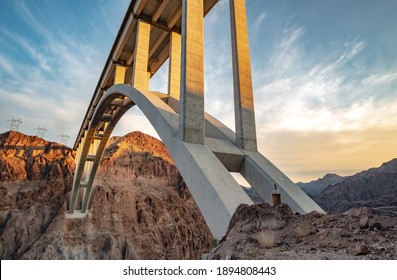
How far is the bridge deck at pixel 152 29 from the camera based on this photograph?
508 inches

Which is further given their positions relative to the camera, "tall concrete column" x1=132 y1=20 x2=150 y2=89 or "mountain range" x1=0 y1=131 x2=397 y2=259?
"mountain range" x1=0 y1=131 x2=397 y2=259

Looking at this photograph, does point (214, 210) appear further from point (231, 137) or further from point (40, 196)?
point (40, 196)

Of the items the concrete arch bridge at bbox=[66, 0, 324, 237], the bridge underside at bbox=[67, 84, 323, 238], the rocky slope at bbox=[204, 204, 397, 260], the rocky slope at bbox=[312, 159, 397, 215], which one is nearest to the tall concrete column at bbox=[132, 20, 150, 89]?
the concrete arch bridge at bbox=[66, 0, 324, 237]

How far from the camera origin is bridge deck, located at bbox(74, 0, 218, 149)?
42.4ft

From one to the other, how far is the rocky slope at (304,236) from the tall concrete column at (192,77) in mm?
3462

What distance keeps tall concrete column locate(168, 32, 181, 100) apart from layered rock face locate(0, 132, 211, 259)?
3368cm

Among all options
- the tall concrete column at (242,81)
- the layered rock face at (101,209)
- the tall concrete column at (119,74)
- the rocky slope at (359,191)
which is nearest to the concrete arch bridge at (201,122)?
the tall concrete column at (242,81)

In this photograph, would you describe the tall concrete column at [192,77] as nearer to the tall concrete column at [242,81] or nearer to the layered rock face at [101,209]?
the tall concrete column at [242,81]

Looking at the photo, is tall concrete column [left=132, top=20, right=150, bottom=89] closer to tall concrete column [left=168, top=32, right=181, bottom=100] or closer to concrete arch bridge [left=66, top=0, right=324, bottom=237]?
concrete arch bridge [left=66, top=0, right=324, bottom=237]

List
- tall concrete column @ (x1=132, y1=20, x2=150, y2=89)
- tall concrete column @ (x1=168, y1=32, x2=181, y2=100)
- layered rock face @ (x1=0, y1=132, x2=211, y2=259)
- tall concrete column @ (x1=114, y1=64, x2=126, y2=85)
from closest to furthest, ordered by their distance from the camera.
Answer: tall concrete column @ (x1=132, y1=20, x2=150, y2=89), tall concrete column @ (x1=168, y1=32, x2=181, y2=100), tall concrete column @ (x1=114, y1=64, x2=126, y2=85), layered rock face @ (x1=0, y1=132, x2=211, y2=259)

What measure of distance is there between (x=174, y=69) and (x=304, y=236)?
36.6 feet

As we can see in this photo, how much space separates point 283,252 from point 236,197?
7.20 feet

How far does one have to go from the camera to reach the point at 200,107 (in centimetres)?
780

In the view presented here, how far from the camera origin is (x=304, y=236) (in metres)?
3.59
